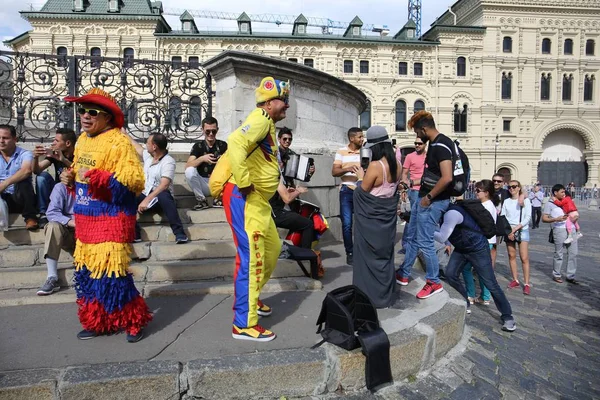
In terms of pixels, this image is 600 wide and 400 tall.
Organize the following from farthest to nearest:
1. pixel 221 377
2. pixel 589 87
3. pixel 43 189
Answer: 1. pixel 589 87
2. pixel 43 189
3. pixel 221 377

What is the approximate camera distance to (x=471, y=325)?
498cm

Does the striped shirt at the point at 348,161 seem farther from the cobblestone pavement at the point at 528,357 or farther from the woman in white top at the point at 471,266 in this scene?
the cobblestone pavement at the point at 528,357

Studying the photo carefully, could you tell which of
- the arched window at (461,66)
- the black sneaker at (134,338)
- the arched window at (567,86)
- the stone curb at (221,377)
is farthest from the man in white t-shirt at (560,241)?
the arched window at (567,86)

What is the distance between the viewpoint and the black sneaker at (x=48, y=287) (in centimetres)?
446

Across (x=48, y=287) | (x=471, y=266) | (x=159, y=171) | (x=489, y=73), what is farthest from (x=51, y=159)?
(x=489, y=73)

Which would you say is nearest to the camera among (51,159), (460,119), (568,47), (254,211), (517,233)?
(254,211)

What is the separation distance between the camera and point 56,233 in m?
4.60

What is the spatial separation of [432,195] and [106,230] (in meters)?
3.34

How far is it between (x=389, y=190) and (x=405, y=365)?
5.79ft

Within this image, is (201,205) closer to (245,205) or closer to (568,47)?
(245,205)

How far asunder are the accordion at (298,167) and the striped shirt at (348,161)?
1.15 metres

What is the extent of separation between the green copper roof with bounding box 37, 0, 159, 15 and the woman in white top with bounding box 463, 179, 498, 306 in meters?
40.5

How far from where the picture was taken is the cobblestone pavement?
3.47 m

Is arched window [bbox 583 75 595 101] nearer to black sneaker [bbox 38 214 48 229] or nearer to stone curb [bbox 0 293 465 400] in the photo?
stone curb [bbox 0 293 465 400]
